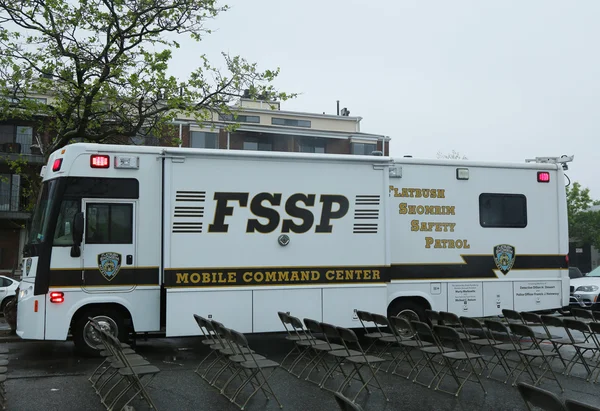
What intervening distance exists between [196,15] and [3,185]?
25158 millimetres

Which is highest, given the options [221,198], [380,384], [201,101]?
[201,101]

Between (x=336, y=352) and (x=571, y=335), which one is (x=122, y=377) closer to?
(x=336, y=352)

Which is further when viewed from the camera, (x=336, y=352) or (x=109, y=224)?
(x=109, y=224)

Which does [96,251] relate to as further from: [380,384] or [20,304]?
[380,384]

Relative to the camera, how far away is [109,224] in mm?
8914

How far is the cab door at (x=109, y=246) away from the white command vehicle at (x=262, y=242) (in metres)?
0.02

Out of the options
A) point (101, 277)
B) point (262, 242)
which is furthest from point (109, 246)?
point (262, 242)

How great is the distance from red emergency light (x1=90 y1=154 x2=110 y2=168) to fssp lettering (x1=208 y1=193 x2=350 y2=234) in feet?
5.44

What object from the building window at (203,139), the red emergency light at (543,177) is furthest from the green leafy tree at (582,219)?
the red emergency light at (543,177)

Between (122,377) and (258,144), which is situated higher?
(258,144)

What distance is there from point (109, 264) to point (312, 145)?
34879mm

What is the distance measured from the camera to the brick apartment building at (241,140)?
33.1 metres

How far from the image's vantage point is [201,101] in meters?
13.3

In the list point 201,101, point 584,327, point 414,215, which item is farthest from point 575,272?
point 201,101
